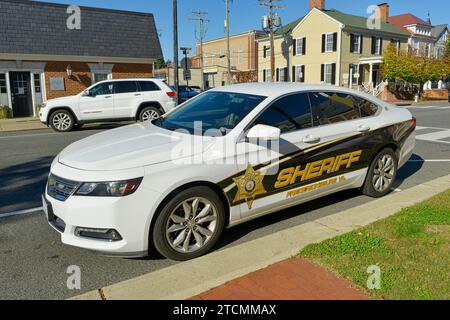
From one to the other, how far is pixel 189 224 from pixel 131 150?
2.82 ft

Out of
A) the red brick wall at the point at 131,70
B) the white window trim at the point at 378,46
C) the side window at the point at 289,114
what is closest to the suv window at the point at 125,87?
the red brick wall at the point at 131,70

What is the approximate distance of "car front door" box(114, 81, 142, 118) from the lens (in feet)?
44.2

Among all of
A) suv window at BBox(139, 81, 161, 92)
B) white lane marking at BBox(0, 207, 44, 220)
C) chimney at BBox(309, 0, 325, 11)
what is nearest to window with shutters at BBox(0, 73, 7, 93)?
suv window at BBox(139, 81, 161, 92)

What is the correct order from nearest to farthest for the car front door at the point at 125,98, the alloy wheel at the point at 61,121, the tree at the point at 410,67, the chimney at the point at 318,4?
the alloy wheel at the point at 61,121 → the car front door at the point at 125,98 → the tree at the point at 410,67 → the chimney at the point at 318,4

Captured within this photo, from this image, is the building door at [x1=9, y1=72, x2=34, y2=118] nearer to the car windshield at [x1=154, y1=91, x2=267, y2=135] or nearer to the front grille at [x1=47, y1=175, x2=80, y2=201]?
the car windshield at [x1=154, y1=91, x2=267, y2=135]

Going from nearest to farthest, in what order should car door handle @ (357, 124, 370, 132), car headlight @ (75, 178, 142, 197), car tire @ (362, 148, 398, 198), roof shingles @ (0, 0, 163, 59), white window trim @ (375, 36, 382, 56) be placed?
1. car headlight @ (75, 178, 142, 197)
2. car door handle @ (357, 124, 370, 132)
3. car tire @ (362, 148, 398, 198)
4. roof shingles @ (0, 0, 163, 59)
5. white window trim @ (375, 36, 382, 56)

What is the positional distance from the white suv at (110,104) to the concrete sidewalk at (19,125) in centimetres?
A: 193

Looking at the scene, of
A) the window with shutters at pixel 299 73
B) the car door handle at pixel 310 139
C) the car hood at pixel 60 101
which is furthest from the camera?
the window with shutters at pixel 299 73

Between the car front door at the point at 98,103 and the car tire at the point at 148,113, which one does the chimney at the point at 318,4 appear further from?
the car front door at the point at 98,103

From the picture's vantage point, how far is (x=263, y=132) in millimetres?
3658

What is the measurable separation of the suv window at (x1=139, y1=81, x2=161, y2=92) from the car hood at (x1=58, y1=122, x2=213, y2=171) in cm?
1005

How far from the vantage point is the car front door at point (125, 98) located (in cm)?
1348

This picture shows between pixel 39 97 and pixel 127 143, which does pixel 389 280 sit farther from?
Answer: pixel 39 97

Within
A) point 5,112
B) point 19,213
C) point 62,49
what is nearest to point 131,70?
point 62,49
